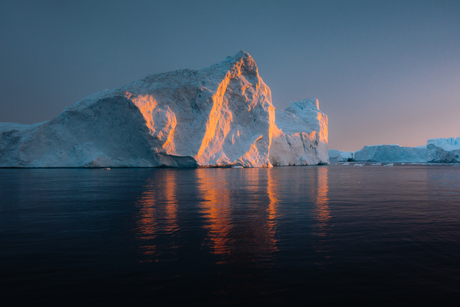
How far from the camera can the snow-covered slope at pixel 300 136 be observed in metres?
40.9

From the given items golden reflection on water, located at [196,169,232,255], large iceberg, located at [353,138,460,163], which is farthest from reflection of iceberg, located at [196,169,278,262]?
large iceberg, located at [353,138,460,163]

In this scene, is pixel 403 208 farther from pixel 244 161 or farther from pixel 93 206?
pixel 244 161

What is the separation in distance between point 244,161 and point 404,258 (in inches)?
1137

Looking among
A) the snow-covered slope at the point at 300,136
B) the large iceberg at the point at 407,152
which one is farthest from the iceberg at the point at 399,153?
the snow-covered slope at the point at 300,136

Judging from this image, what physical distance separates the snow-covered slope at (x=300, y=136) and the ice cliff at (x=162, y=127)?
7559 millimetres

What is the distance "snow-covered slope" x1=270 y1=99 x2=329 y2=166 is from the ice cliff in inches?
298

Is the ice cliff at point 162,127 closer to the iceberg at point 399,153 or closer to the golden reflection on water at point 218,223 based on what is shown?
the golden reflection on water at point 218,223

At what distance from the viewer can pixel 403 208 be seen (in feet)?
20.5

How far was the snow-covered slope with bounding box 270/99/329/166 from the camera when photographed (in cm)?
4091

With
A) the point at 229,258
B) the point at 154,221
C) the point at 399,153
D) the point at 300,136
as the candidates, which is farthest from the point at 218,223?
the point at 399,153

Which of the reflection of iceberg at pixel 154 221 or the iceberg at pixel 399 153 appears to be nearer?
the reflection of iceberg at pixel 154 221

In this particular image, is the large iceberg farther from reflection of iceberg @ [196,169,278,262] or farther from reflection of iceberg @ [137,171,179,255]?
reflection of iceberg @ [137,171,179,255]

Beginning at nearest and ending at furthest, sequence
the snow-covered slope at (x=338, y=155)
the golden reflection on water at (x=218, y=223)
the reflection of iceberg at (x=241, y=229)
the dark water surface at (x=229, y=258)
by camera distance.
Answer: the dark water surface at (x=229, y=258) → the reflection of iceberg at (x=241, y=229) → the golden reflection on water at (x=218, y=223) → the snow-covered slope at (x=338, y=155)

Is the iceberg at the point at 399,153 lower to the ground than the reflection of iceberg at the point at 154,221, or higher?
higher
